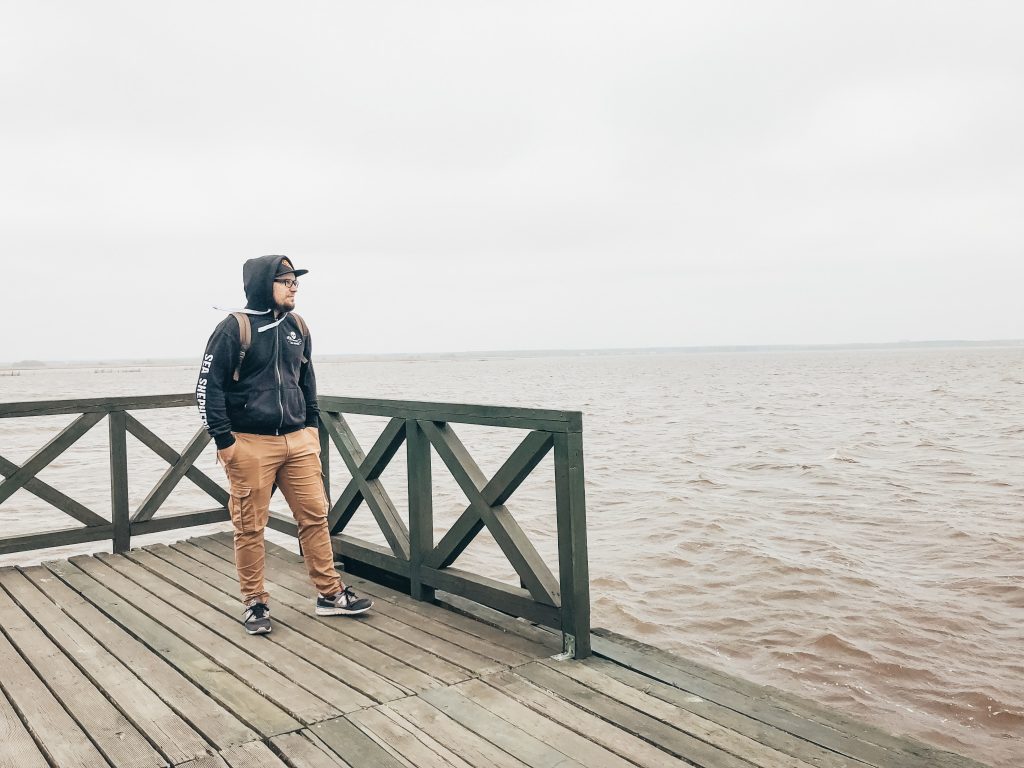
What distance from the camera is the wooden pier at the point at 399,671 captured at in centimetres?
279

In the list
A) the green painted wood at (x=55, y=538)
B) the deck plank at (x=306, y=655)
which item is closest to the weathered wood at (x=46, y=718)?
the deck plank at (x=306, y=655)

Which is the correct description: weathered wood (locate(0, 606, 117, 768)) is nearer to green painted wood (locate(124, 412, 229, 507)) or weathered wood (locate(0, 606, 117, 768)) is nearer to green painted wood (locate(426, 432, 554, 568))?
green painted wood (locate(426, 432, 554, 568))

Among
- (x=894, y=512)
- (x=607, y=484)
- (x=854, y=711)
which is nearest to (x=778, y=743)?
(x=854, y=711)

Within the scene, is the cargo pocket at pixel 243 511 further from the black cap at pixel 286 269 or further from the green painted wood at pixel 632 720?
the green painted wood at pixel 632 720

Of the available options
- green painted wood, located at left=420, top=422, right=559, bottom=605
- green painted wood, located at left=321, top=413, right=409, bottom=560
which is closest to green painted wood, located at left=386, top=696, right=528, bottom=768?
green painted wood, located at left=420, top=422, right=559, bottom=605

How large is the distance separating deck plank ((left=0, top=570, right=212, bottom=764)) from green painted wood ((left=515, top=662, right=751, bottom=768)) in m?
1.33

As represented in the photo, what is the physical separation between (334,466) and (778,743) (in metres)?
16.3

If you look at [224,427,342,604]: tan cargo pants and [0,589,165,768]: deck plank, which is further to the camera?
[224,427,342,604]: tan cargo pants

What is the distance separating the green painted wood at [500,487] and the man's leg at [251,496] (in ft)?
3.05

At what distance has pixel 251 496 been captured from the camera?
402cm

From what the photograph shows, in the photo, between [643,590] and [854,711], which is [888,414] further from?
[854,711]

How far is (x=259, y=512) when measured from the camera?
4078 mm

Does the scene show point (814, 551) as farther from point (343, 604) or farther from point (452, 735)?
point (452, 735)

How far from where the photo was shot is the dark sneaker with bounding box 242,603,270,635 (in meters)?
3.99
